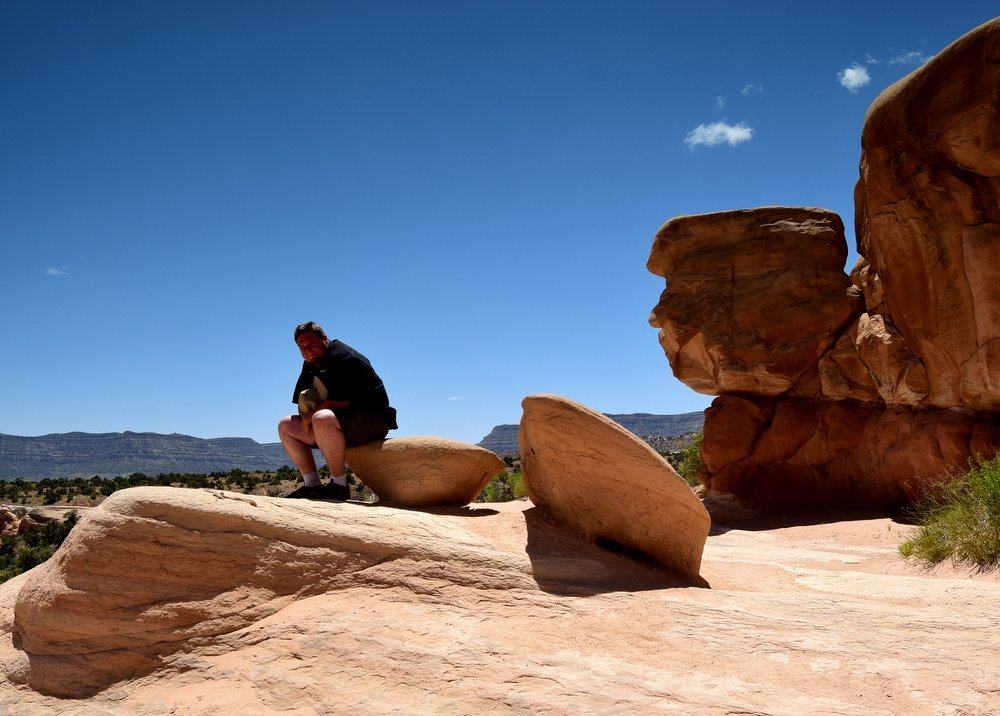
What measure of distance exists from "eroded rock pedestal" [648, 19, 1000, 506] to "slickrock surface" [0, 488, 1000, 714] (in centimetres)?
794

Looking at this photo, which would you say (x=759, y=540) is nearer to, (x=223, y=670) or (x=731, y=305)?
(x=731, y=305)

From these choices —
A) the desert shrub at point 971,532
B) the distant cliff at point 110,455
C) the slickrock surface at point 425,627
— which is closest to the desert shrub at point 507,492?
the desert shrub at point 971,532

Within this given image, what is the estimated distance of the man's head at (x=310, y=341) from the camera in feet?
21.5

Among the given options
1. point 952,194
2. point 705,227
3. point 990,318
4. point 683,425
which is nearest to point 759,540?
point 990,318

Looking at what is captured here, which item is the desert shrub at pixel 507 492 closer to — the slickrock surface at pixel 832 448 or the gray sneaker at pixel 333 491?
the slickrock surface at pixel 832 448

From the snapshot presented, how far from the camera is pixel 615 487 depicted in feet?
18.6

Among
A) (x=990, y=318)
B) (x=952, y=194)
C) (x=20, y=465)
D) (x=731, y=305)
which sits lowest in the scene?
(x=20, y=465)

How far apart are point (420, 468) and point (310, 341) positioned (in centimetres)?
158

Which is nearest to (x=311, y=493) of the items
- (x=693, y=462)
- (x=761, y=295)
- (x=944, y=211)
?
(x=944, y=211)

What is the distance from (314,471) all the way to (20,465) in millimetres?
76005

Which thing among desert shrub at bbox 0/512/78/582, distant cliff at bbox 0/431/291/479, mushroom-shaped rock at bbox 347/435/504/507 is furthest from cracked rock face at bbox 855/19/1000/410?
distant cliff at bbox 0/431/291/479

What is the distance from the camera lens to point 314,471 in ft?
21.3

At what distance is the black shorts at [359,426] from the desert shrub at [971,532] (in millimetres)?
6168

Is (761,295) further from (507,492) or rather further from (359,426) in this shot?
(359,426)
